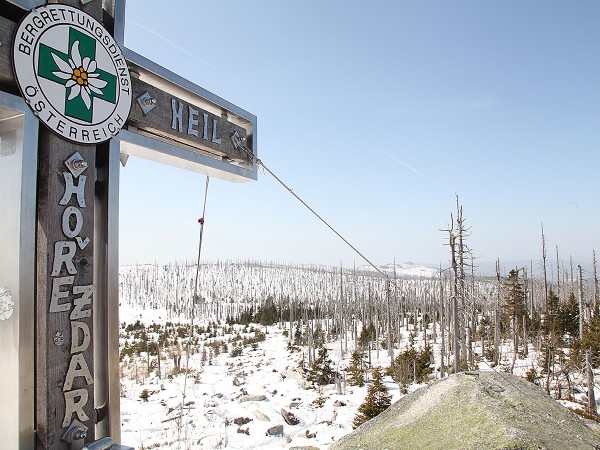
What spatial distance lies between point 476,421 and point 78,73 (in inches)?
116

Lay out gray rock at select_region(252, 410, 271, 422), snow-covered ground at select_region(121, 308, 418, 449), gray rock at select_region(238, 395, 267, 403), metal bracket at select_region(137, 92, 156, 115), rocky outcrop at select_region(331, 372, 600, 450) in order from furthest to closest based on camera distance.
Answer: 1. gray rock at select_region(238, 395, 267, 403)
2. gray rock at select_region(252, 410, 271, 422)
3. snow-covered ground at select_region(121, 308, 418, 449)
4. rocky outcrop at select_region(331, 372, 600, 450)
5. metal bracket at select_region(137, 92, 156, 115)

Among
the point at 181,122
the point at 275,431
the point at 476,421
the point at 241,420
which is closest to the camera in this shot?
the point at 181,122

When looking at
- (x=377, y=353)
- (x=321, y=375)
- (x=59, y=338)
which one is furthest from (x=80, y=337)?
(x=377, y=353)

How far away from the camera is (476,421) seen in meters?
2.67

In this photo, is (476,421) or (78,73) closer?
(78,73)

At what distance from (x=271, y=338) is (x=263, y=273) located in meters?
59.3

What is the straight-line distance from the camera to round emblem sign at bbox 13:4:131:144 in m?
1.02

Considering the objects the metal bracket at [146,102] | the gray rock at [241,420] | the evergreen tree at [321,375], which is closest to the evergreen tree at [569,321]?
the evergreen tree at [321,375]

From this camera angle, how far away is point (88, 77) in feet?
3.85

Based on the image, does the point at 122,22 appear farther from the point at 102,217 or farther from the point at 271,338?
the point at 271,338

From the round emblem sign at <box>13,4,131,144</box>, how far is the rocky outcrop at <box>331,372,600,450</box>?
2614 mm

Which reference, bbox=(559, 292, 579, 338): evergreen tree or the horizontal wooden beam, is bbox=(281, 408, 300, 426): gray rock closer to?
the horizontal wooden beam

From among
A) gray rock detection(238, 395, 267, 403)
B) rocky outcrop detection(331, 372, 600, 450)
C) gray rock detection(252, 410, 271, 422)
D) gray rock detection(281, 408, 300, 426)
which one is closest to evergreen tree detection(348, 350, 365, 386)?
gray rock detection(238, 395, 267, 403)

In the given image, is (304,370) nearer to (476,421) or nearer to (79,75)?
(476,421)
